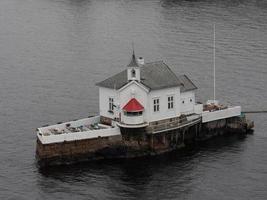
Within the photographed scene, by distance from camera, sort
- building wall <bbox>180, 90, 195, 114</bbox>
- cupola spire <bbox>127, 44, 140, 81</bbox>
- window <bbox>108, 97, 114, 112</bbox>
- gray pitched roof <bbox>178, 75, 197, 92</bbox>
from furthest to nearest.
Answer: building wall <bbox>180, 90, 195, 114</bbox> → gray pitched roof <bbox>178, 75, 197, 92</bbox> → window <bbox>108, 97, 114, 112</bbox> → cupola spire <bbox>127, 44, 140, 81</bbox>

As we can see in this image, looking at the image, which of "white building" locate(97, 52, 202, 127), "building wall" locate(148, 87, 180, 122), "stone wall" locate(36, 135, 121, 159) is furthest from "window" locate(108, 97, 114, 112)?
"building wall" locate(148, 87, 180, 122)

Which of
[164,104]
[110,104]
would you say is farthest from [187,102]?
[110,104]

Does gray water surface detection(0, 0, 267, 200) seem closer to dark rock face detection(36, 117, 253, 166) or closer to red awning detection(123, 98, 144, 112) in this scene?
dark rock face detection(36, 117, 253, 166)

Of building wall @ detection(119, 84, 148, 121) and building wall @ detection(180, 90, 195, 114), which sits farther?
building wall @ detection(180, 90, 195, 114)

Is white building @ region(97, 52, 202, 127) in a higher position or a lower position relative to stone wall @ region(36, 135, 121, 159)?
higher

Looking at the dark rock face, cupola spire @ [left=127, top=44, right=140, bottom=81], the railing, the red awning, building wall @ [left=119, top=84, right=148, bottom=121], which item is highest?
cupola spire @ [left=127, top=44, right=140, bottom=81]

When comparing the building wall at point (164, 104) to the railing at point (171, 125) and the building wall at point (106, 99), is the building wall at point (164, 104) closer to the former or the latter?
the railing at point (171, 125)

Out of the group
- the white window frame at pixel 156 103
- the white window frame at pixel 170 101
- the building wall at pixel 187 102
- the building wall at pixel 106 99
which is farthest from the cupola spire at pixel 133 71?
the building wall at pixel 187 102

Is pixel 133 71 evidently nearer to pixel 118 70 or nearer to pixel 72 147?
pixel 72 147

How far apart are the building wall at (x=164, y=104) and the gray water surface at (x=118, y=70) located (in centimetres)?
439

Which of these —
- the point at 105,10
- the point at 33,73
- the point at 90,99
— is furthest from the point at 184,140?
the point at 105,10

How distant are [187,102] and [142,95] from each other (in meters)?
7.03

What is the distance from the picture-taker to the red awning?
72.1m

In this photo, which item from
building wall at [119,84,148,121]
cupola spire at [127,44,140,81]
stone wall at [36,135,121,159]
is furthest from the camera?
building wall at [119,84,148,121]
